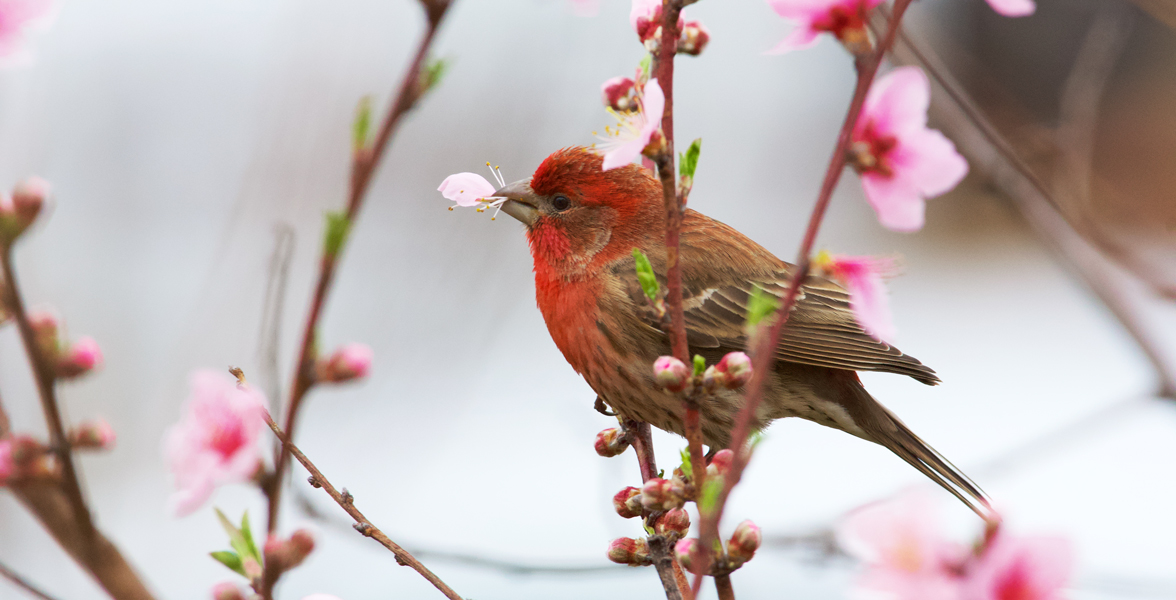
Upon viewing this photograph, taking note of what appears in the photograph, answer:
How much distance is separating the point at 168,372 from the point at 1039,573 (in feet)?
12.1

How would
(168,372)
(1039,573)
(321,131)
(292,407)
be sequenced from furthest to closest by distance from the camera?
(321,131), (168,372), (292,407), (1039,573)

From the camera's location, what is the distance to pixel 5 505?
2.77 m

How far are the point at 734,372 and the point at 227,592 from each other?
2.24 feet

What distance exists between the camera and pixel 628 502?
1640 millimetres

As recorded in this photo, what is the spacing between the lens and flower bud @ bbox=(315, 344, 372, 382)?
1.13m

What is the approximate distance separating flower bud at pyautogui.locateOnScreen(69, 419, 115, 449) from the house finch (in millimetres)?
1663

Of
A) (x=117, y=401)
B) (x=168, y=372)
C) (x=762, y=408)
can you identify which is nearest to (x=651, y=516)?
(x=762, y=408)

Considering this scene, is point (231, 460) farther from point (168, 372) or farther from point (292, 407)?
point (168, 372)

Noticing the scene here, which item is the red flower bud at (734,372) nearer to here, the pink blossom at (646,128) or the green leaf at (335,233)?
the pink blossom at (646,128)

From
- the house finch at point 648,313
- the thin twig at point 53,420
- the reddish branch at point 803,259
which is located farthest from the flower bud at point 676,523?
the house finch at point 648,313

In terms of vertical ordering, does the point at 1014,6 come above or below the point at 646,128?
above

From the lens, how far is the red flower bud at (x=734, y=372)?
117 centimetres

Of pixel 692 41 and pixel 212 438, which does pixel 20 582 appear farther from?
pixel 692 41

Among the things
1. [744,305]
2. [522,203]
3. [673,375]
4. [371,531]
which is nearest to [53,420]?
[371,531]
